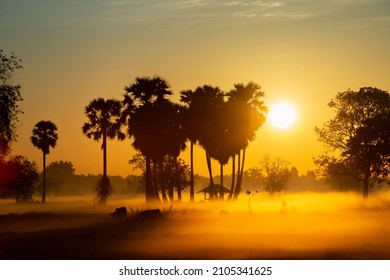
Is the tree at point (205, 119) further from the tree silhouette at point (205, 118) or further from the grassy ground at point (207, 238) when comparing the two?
the grassy ground at point (207, 238)

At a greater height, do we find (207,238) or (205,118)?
(205,118)

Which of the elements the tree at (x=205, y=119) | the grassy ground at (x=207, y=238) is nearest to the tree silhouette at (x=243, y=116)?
the tree at (x=205, y=119)

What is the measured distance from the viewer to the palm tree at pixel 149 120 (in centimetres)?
6894

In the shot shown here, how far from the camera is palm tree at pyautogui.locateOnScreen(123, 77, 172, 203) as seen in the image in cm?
6894

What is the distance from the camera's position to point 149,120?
69.8 meters

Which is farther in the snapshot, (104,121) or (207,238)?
(104,121)

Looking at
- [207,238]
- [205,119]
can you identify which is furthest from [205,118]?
[207,238]

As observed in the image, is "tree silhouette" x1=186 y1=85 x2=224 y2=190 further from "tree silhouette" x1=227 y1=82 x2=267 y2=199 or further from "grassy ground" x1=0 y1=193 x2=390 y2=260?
"grassy ground" x1=0 y1=193 x2=390 y2=260

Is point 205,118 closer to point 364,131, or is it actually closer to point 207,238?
point 364,131

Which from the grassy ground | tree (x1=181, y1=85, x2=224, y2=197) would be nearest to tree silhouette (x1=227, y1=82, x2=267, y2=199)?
tree (x1=181, y1=85, x2=224, y2=197)

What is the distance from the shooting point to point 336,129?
66188mm
